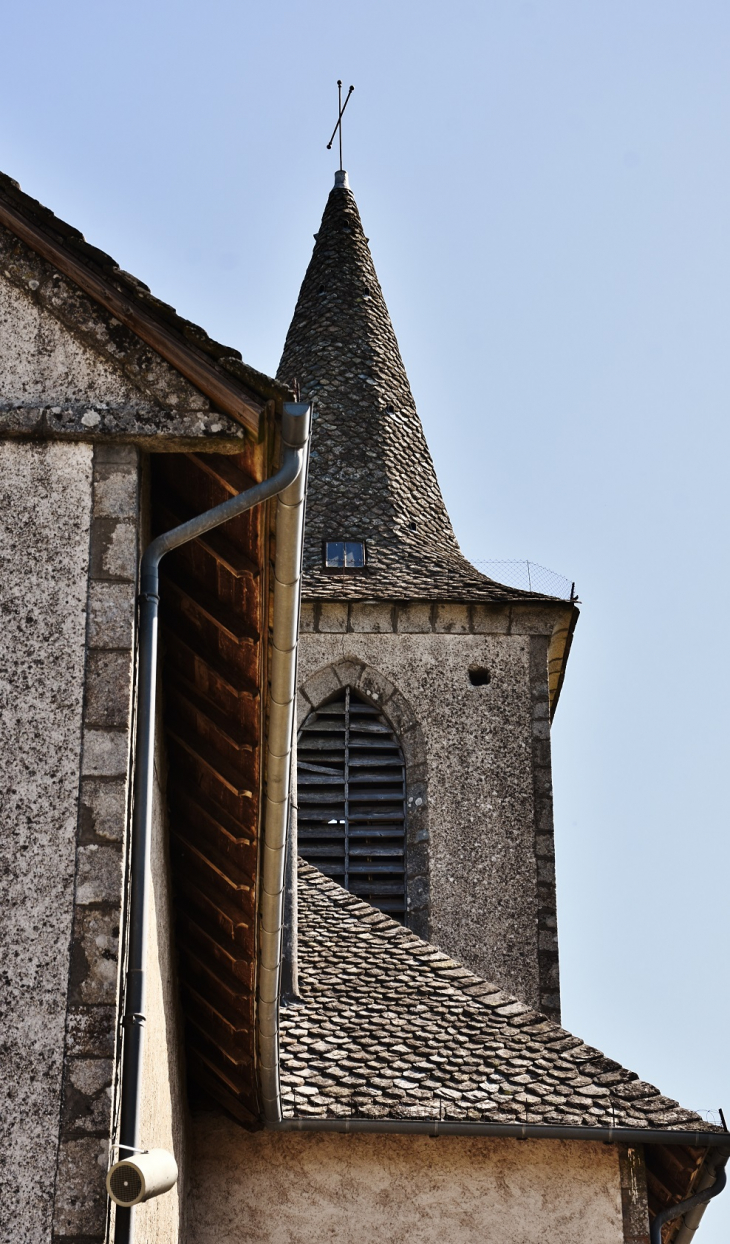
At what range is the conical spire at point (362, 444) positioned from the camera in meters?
15.4

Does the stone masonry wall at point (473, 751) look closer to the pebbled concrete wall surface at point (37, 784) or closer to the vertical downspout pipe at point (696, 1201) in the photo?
the vertical downspout pipe at point (696, 1201)

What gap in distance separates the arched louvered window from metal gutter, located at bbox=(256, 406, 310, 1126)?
7256 millimetres

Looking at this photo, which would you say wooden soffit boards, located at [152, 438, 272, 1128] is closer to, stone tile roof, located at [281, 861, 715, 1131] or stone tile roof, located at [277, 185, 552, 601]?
stone tile roof, located at [281, 861, 715, 1131]

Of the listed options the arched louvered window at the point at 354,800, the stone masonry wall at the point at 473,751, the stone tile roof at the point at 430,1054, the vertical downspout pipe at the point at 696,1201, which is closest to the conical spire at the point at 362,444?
the stone masonry wall at the point at 473,751

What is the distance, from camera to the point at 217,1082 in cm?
783

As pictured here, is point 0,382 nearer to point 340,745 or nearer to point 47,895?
point 47,895

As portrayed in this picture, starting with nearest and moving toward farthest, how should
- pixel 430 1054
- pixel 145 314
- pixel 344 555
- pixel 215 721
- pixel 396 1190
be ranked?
1. pixel 145 314
2. pixel 215 721
3. pixel 396 1190
4. pixel 430 1054
5. pixel 344 555

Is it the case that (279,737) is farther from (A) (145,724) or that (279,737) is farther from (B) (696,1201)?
(B) (696,1201)

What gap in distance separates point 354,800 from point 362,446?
401cm

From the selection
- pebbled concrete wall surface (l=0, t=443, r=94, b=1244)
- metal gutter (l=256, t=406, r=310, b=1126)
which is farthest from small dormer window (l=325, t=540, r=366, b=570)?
pebbled concrete wall surface (l=0, t=443, r=94, b=1244)

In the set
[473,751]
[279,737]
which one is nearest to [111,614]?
[279,737]

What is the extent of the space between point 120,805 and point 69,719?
296 millimetres

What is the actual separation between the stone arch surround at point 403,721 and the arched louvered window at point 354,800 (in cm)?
7

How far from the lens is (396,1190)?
8023mm
